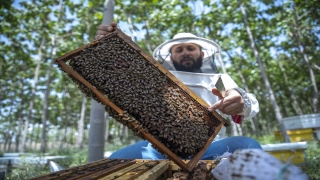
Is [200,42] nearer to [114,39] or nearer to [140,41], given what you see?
[114,39]

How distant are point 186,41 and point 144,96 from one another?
1597mm

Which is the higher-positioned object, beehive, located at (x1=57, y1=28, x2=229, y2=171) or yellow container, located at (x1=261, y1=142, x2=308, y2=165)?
beehive, located at (x1=57, y1=28, x2=229, y2=171)

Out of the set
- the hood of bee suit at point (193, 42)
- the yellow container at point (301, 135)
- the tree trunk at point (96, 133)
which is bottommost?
the yellow container at point (301, 135)

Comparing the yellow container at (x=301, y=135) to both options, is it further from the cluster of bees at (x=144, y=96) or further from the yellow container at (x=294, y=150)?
the cluster of bees at (x=144, y=96)

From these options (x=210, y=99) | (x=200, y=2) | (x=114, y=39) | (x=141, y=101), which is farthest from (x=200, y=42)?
(x=200, y=2)

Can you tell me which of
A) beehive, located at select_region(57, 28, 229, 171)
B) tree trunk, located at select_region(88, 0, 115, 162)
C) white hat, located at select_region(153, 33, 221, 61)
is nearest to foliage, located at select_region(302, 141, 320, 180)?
beehive, located at select_region(57, 28, 229, 171)

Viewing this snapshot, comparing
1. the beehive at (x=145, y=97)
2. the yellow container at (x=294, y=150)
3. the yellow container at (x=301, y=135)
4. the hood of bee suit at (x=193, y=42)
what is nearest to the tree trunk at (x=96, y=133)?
the hood of bee suit at (x=193, y=42)

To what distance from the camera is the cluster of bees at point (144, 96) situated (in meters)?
1.88

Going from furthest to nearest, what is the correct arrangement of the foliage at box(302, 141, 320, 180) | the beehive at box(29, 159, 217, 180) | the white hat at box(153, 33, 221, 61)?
the white hat at box(153, 33, 221, 61) → the foliage at box(302, 141, 320, 180) → the beehive at box(29, 159, 217, 180)

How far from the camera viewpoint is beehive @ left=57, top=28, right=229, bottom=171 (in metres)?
1.87

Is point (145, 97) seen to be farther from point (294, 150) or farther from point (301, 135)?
point (301, 135)

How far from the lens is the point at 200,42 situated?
3389 millimetres

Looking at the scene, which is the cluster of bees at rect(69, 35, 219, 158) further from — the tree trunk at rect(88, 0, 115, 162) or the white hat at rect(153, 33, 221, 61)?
the tree trunk at rect(88, 0, 115, 162)

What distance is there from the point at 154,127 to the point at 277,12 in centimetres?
983
